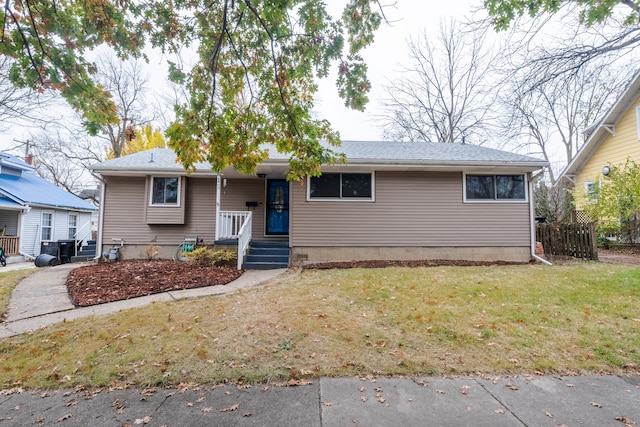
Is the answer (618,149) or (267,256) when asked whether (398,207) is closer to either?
(267,256)

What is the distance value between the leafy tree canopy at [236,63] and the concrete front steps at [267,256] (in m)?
4.27

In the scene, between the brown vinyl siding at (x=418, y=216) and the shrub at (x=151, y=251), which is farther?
the shrub at (x=151, y=251)

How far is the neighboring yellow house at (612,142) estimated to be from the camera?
12336mm

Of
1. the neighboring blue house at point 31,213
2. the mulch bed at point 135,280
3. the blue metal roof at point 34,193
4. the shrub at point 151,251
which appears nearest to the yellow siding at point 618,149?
the mulch bed at point 135,280

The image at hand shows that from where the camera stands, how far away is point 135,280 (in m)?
6.84

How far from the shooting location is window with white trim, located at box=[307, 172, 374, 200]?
923 cm

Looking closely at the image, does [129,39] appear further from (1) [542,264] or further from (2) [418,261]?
(1) [542,264]

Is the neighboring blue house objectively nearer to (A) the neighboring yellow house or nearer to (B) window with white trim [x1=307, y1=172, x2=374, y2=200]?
(B) window with white trim [x1=307, y1=172, x2=374, y2=200]

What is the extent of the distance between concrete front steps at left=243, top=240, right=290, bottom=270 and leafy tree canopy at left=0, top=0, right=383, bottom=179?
427 cm

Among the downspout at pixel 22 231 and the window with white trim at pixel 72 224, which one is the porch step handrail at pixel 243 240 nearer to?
the downspout at pixel 22 231

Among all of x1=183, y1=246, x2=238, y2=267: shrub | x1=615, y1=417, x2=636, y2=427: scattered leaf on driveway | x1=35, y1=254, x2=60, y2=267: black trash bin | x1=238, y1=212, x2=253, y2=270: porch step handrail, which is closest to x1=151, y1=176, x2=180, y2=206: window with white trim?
x1=183, y1=246, x2=238, y2=267: shrub

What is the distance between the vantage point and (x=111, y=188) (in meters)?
10.3

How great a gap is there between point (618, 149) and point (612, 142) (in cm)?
51

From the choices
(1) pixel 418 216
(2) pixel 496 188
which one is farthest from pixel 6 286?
(2) pixel 496 188
